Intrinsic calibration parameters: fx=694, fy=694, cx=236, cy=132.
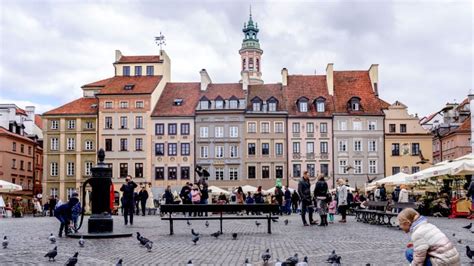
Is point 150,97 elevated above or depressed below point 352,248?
above

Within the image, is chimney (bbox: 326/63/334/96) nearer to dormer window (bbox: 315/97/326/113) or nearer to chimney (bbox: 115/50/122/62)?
dormer window (bbox: 315/97/326/113)

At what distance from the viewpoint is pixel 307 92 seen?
208ft

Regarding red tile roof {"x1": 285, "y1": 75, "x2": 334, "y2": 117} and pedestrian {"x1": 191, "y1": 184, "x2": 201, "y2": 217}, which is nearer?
pedestrian {"x1": 191, "y1": 184, "x2": 201, "y2": 217}

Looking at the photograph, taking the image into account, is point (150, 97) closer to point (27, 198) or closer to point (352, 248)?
point (27, 198)

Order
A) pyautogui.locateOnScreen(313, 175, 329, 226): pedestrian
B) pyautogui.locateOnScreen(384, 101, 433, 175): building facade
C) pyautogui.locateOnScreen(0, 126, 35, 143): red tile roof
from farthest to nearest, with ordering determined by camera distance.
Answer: pyautogui.locateOnScreen(0, 126, 35, 143): red tile roof → pyautogui.locateOnScreen(384, 101, 433, 175): building facade → pyautogui.locateOnScreen(313, 175, 329, 226): pedestrian

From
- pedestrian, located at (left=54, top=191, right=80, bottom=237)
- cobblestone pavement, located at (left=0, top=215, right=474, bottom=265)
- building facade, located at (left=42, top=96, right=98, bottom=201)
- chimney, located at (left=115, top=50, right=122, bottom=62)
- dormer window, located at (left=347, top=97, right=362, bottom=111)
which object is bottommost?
cobblestone pavement, located at (left=0, top=215, right=474, bottom=265)

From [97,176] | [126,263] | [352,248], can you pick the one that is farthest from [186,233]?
[126,263]

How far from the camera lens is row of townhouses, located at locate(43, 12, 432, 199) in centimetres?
6144

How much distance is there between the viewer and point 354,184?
61219 mm

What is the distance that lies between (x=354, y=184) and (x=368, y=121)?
570 cm

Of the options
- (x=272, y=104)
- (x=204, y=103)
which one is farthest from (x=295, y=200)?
(x=204, y=103)

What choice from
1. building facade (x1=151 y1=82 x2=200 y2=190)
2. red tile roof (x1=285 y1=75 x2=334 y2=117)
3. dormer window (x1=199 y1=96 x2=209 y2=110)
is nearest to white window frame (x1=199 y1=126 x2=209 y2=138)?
building facade (x1=151 y1=82 x2=200 y2=190)

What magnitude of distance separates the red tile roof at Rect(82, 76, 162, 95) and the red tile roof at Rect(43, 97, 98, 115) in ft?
7.70

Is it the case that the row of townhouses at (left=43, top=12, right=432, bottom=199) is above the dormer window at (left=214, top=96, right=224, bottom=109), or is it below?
below
